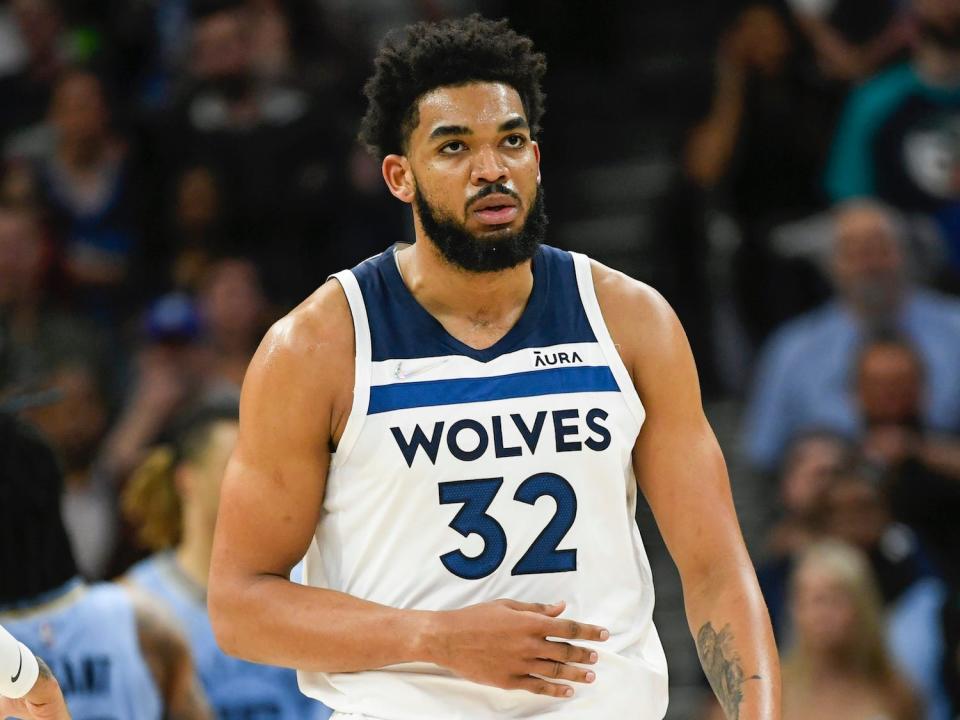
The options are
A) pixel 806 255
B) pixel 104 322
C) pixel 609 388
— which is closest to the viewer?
pixel 609 388

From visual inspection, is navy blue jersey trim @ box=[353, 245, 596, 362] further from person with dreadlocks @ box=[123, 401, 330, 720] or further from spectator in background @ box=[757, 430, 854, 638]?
spectator in background @ box=[757, 430, 854, 638]

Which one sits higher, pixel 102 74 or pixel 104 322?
pixel 102 74

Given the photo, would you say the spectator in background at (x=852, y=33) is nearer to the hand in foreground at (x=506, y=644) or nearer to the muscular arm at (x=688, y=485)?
the muscular arm at (x=688, y=485)

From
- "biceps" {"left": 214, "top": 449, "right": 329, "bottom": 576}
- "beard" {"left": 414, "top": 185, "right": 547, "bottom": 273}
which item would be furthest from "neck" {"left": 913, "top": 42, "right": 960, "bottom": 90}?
"biceps" {"left": 214, "top": 449, "right": 329, "bottom": 576}

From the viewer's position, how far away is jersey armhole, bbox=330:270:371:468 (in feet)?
12.4

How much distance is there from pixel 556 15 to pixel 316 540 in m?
7.39

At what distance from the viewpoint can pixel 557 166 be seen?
10.3 m

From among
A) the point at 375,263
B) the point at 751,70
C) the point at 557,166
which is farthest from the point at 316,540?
the point at 557,166

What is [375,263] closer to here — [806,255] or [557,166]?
[806,255]

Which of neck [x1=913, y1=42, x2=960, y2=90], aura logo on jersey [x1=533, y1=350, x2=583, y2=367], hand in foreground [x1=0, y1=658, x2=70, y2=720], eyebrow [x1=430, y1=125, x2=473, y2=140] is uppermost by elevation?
neck [x1=913, y1=42, x2=960, y2=90]

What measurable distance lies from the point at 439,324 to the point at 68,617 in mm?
1776

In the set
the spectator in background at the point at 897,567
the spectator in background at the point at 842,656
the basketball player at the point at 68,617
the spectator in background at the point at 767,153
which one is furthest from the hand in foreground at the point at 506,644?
the spectator in background at the point at 767,153

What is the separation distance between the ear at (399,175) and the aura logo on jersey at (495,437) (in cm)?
60

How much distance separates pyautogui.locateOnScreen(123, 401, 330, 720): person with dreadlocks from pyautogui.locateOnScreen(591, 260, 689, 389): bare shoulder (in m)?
2.39
